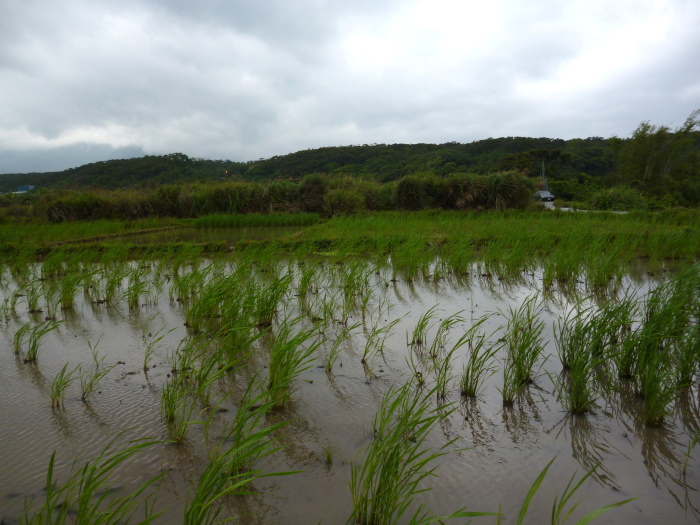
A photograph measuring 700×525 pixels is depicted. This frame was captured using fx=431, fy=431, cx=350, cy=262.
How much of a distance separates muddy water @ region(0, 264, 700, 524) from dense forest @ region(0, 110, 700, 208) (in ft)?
42.7

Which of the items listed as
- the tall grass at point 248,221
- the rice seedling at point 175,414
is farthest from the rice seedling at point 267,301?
the tall grass at point 248,221

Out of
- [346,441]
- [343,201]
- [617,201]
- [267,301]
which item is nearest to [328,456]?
[346,441]

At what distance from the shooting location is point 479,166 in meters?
32.5

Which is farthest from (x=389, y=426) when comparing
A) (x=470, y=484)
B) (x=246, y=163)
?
(x=246, y=163)

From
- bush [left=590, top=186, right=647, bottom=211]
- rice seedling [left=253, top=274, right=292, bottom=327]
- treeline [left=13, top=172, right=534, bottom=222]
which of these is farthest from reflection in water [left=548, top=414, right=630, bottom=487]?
bush [left=590, top=186, right=647, bottom=211]

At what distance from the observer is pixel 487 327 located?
365 cm

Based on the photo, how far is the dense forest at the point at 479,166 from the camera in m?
24.1

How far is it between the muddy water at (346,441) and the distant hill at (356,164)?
24.0m

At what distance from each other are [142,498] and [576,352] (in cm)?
242

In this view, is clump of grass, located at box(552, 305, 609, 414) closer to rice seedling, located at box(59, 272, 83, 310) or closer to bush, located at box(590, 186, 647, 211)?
rice seedling, located at box(59, 272, 83, 310)

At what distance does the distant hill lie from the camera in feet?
93.9

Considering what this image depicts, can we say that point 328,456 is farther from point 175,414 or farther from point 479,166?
point 479,166

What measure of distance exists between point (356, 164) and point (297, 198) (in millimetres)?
20842

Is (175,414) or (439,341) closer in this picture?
(175,414)
